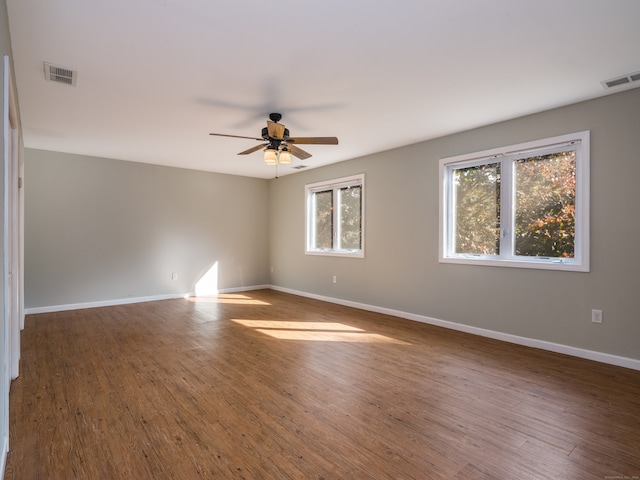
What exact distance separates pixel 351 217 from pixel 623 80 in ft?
12.7

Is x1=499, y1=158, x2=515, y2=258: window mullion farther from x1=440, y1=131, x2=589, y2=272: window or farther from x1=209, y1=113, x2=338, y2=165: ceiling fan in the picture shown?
x1=209, y1=113, x2=338, y2=165: ceiling fan

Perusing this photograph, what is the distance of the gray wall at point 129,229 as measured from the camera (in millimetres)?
5246

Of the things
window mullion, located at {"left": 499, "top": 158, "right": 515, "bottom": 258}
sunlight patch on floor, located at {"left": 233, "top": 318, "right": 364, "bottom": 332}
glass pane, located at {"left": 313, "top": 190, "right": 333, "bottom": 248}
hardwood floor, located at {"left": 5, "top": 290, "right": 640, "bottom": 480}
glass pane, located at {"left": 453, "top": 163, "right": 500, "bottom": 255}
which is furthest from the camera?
glass pane, located at {"left": 313, "top": 190, "right": 333, "bottom": 248}

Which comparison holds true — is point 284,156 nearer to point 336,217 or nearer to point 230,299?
point 336,217

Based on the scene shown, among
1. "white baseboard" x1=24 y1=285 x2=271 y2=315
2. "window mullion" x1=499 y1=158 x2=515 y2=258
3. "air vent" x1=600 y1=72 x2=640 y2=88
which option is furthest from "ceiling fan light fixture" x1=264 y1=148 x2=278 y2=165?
"white baseboard" x1=24 y1=285 x2=271 y2=315

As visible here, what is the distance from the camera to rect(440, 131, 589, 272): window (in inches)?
138

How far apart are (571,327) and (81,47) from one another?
16.4 feet

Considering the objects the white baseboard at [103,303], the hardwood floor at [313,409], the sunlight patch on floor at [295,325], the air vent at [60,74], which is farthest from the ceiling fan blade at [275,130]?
the white baseboard at [103,303]

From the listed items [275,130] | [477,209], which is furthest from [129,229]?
[477,209]

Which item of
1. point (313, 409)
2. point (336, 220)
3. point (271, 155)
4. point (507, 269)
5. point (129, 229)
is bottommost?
point (313, 409)

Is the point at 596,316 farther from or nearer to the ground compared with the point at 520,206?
nearer to the ground

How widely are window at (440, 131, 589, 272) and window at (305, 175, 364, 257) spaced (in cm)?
162

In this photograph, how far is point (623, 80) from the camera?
2947 mm

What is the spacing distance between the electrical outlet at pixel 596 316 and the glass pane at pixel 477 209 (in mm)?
1108
